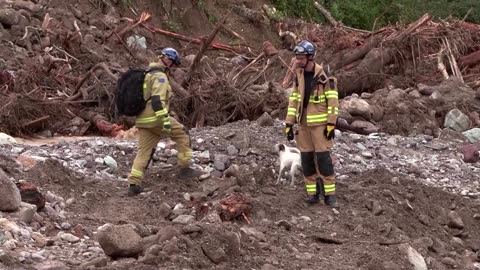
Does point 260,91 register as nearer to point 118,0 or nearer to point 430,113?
point 430,113

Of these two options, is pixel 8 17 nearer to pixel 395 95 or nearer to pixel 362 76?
pixel 362 76

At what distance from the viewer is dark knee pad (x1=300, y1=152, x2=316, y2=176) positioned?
9.11 meters

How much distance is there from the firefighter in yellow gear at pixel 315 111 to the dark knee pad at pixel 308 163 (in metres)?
0.02

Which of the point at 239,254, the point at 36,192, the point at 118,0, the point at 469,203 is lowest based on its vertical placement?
the point at 469,203

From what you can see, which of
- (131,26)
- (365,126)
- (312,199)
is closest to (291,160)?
(312,199)

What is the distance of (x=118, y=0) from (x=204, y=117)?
31.6 feet

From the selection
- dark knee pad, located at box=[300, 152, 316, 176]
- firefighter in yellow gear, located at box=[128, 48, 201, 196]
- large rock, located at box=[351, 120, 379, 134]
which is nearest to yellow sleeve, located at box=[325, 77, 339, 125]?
dark knee pad, located at box=[300, 152, 316, 176]

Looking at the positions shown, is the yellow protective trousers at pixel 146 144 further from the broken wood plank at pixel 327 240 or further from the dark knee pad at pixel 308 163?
the broken wood plank at pixel 327 240

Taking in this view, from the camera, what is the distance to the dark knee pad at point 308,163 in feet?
29.9

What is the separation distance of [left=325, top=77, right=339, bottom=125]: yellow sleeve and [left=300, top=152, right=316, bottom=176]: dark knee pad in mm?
524

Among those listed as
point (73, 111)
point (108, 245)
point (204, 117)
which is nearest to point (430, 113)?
point (204, 117)

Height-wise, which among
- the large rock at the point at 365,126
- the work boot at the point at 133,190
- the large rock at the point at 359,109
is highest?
the large rock at the point at 359,109

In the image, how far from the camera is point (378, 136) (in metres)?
12.2

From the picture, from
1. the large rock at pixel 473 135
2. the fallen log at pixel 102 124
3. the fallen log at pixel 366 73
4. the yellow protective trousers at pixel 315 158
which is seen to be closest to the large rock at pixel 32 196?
the yellow protective trousers at pixel 315 158
